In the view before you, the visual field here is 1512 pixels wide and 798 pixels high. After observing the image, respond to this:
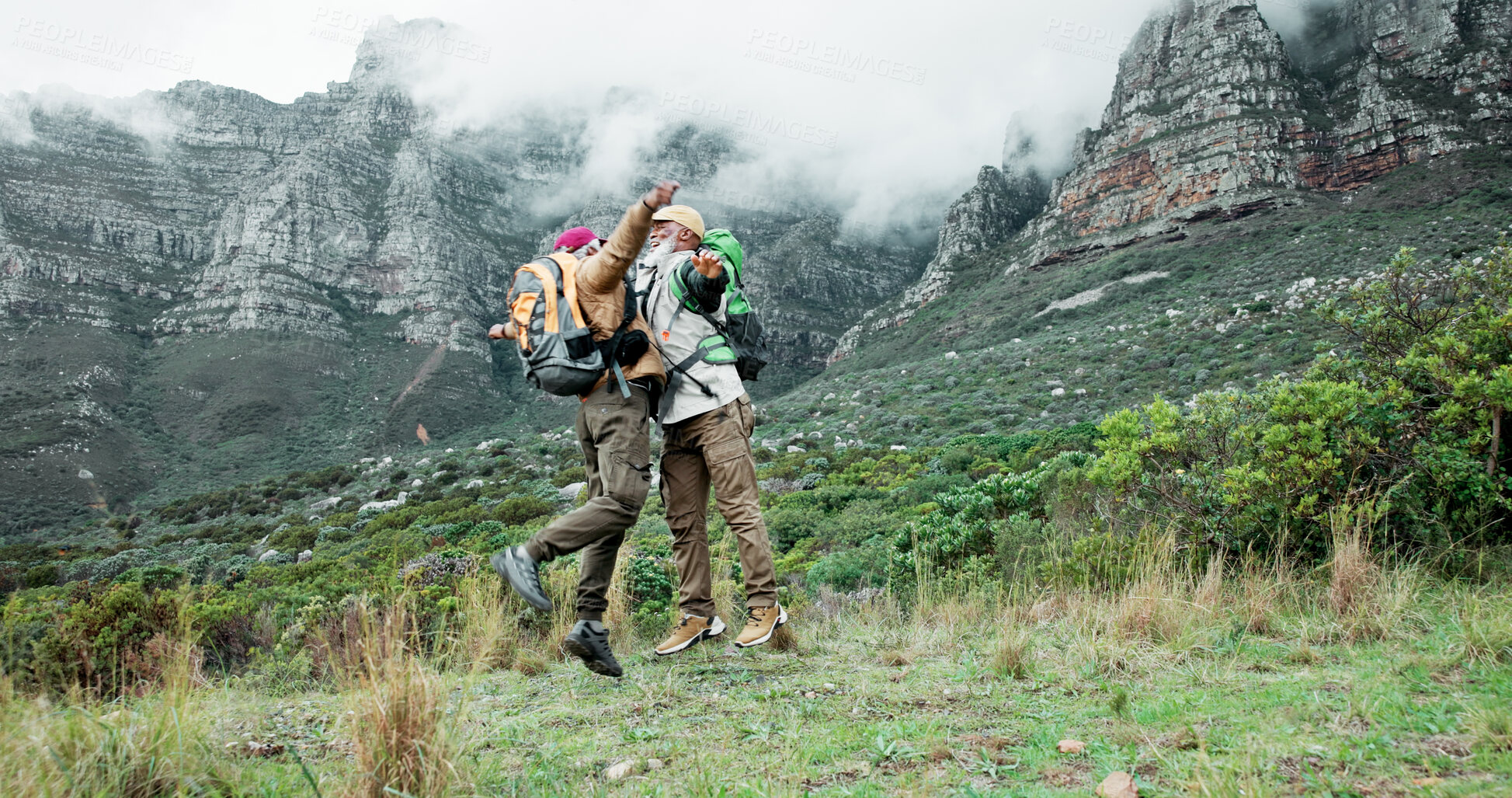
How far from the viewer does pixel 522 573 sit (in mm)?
3045

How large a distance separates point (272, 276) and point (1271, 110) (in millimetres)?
80972

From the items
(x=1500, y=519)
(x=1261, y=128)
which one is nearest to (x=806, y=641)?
(x=1500, y=519)

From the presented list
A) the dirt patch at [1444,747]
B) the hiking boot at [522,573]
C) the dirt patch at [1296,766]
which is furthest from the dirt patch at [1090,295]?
the dirt patch at [1296,766]

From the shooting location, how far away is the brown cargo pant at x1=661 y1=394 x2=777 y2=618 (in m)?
3.53

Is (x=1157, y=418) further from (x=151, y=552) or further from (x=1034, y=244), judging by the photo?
(x=1034, y=244)

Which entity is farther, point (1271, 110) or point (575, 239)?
point (1271, 110)

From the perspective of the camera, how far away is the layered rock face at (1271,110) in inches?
1767

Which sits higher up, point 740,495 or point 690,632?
point 740,495

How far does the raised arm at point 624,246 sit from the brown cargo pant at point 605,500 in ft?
1.66

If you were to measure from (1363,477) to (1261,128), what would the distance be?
59.1 meters

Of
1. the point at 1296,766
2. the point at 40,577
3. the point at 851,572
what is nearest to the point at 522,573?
the point at 1296,766

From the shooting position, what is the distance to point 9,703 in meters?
1.78

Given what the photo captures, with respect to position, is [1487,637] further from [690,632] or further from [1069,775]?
[690,632]

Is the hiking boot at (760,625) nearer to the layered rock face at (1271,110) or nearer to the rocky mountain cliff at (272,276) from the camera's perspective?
the rocky mountain cliff at (272,276)
